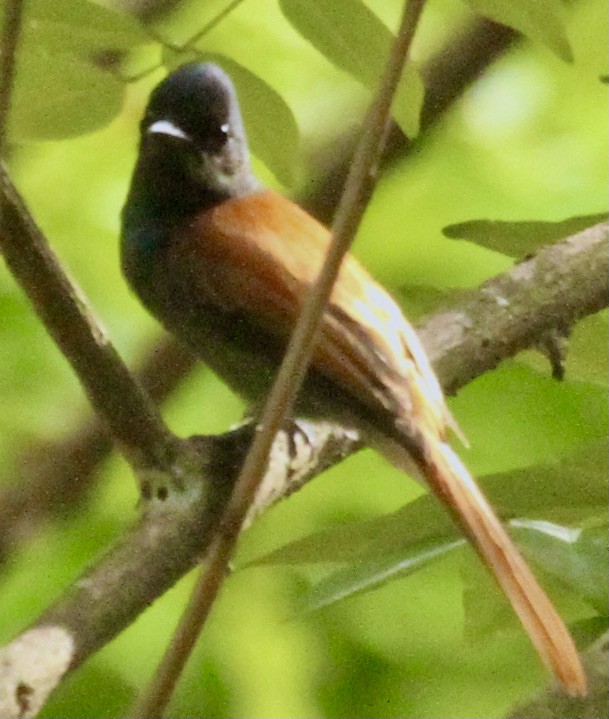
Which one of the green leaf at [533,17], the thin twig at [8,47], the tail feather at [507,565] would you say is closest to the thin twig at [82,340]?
the thin twig at [8,47]

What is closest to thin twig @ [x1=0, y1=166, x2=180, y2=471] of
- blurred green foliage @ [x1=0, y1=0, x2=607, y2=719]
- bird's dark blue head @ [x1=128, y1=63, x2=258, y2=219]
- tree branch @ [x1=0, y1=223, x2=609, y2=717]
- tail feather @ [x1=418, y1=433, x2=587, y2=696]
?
tree branch @ [x1=0, y1=223, x2=609, y2=717]

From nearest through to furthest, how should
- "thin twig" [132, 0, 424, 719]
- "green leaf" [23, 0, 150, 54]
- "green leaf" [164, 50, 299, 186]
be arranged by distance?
"thin twig" [132, 0, 424, 719], "green leaf" [23, 0, 150, 54], "green leaf" [164, 50, 299, 186]

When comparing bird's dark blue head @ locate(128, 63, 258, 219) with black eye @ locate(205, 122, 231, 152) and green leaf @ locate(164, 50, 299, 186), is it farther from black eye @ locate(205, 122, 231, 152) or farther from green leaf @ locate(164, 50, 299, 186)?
green leaf @ locate(164, 50, 299, 186)

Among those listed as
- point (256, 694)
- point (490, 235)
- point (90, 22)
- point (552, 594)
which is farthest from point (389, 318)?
point (256, 694)

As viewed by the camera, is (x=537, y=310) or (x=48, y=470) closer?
(x=537, y=310)

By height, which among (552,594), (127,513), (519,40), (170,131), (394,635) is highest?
(170,131)

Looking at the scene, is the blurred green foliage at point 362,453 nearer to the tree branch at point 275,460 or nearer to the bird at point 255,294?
the bird at point 255,294

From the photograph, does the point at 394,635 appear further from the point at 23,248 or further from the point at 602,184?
the point at 23,248
